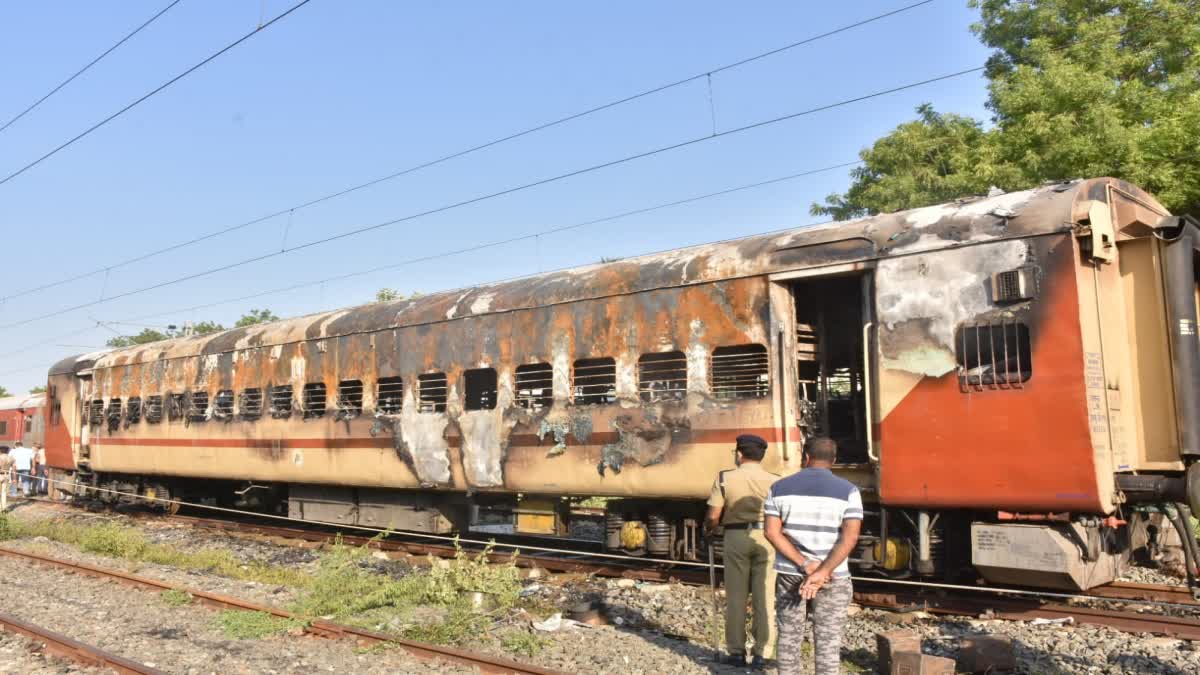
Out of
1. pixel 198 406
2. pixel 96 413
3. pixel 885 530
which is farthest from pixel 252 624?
pixel 96 413

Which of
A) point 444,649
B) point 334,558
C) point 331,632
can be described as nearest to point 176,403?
point 334,558

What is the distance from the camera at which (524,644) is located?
7355 mm

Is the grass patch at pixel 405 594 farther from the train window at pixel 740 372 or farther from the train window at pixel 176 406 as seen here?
the train window at pixel 176 406

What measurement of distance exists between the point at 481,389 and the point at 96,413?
469 inches

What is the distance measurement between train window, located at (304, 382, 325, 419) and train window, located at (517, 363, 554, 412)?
4.12m

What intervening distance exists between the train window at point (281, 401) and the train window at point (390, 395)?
2.24 meters

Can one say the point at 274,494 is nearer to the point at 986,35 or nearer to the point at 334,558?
the point at 334,558

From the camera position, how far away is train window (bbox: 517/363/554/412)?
1075 cm

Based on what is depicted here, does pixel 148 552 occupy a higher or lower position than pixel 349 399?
lower

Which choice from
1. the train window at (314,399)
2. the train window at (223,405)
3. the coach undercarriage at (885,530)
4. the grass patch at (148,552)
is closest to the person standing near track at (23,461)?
the grass patch at (148,552)

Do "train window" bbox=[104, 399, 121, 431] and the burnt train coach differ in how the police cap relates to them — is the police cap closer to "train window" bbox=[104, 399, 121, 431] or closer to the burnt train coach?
the burnt train coach

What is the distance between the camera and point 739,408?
9031 millimetres

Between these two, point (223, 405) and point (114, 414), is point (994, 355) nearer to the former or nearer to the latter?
point (223, 405)

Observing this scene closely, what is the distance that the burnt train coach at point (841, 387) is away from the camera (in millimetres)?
7414
